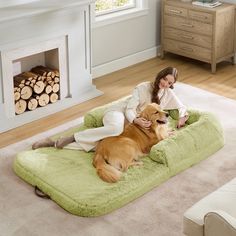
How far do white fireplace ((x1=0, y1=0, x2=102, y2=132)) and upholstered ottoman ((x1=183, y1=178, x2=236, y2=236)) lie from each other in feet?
6.69

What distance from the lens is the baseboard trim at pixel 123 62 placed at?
5348 mm

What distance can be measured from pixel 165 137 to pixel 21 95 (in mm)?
1311

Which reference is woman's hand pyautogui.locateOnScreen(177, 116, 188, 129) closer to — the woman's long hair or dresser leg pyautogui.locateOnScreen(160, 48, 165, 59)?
the woman's long hair

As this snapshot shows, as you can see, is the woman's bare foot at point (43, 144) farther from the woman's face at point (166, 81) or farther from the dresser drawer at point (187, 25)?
the dresser drawer at point (187, 25)

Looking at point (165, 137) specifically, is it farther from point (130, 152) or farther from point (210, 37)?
point (210, 37)

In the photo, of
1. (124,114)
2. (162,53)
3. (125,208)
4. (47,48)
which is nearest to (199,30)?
(162,53)

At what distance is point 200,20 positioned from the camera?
536cm

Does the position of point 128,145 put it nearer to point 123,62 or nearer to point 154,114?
point 154,114

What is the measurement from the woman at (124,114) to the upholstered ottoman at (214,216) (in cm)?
99

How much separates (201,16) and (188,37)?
0.28m

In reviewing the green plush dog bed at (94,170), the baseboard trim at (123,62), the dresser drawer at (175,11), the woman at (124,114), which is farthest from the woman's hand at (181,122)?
the dresser drawer at (175,11)

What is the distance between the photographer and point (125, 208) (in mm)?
3240

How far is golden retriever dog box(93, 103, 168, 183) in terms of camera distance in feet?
11.2

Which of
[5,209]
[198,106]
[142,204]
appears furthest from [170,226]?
[198,106]
